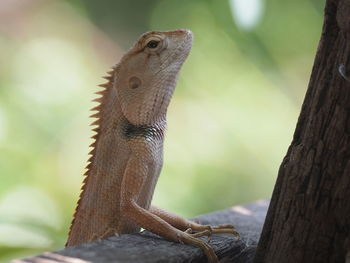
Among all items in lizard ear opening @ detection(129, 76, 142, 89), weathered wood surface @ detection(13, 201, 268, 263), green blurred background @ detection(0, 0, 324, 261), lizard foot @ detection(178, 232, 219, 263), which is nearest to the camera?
weathered wood surface @ detection(13, 201, 268, 263)

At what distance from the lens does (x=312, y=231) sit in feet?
5.67

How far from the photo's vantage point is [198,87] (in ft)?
14.8

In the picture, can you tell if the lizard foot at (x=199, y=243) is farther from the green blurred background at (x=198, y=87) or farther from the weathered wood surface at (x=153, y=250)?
the green blurred background at (x=198, y=87)

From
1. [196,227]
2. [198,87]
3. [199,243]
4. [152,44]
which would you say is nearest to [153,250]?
[199,243]

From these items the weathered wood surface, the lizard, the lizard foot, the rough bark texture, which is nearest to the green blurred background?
the lizard

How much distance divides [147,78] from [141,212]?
48cm

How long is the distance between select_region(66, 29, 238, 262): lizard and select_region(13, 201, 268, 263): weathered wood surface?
0.26ft

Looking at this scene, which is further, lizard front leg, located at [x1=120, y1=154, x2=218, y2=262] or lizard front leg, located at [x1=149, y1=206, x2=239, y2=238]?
lizard front leg, located at [x1=149, y1=206, x2=239, y2=238]

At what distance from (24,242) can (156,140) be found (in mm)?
847

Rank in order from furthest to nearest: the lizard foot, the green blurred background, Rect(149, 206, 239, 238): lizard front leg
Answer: the green blurred background, Rect(149, 206, 239, 238): lizard front leg, the lizard foot

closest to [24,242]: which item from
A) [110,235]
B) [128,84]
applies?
[110,235]

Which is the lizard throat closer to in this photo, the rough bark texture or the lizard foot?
the lizard foot

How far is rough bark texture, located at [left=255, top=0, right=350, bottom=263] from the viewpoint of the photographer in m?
1.64

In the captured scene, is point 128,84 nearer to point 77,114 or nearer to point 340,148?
point 340,148
